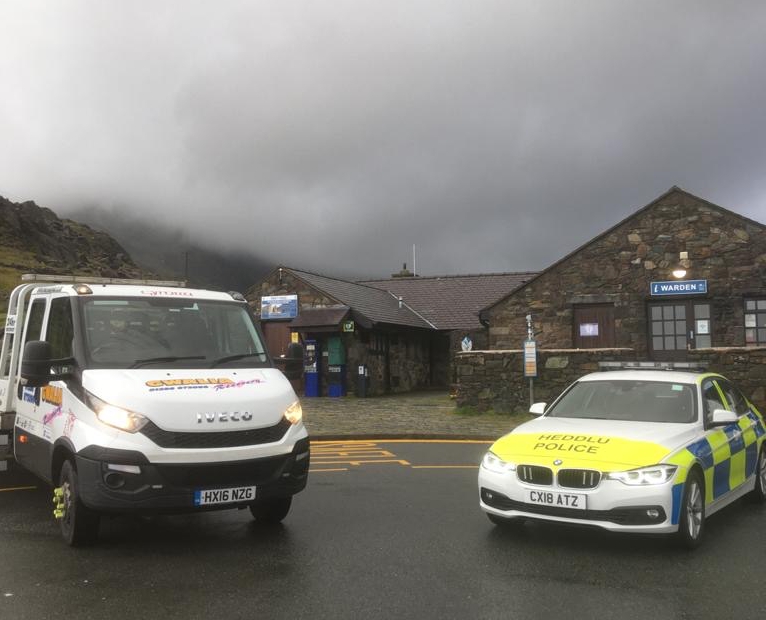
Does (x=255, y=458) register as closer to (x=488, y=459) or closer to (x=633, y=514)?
(x=488, y=459)

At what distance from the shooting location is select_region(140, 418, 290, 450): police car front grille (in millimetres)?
5730

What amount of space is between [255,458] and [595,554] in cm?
283

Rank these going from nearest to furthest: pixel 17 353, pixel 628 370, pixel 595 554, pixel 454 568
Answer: pixel 454 568, pixel 595 554, pixel 17 353, pixel 628 370

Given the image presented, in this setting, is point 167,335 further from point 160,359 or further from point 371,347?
point 371,347

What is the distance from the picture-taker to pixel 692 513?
6066mm

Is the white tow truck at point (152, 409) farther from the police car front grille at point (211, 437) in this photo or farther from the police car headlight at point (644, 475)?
the police car headlight at point (644, 475)

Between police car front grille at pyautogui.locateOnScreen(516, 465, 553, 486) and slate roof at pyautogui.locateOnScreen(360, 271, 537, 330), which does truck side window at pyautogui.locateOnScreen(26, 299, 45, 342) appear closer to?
police car front grille at pyautogui.locateOnScreen(516, 465, 553, 486)

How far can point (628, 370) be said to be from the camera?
8.22 m

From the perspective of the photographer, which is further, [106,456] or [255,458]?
[255,458]

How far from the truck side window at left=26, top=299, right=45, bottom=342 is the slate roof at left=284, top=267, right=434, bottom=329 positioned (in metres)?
18.8

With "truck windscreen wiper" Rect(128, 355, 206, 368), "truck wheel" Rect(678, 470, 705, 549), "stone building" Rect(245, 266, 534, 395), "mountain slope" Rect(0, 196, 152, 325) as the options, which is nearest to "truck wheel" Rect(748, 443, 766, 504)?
"truck wheel" Rect(678, 470, 705, 549)

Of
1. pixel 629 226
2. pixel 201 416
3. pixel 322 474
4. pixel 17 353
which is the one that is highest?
pixel 629 226

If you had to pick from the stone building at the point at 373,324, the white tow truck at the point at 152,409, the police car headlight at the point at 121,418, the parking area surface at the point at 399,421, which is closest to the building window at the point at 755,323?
the parking area surface at the point at 399,421

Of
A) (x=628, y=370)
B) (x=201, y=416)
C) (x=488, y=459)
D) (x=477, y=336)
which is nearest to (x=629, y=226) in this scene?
(x=477, y=336)
